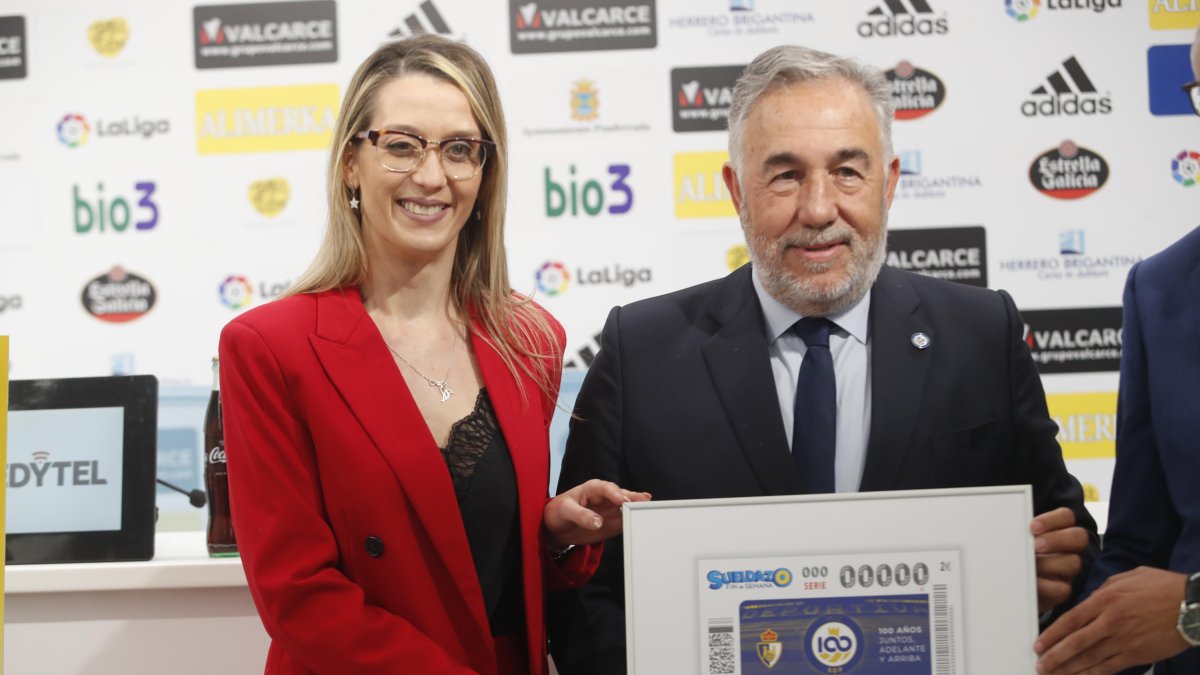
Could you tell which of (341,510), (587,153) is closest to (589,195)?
(587,153)

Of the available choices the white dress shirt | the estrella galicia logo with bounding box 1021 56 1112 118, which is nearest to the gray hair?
the white dress shirt

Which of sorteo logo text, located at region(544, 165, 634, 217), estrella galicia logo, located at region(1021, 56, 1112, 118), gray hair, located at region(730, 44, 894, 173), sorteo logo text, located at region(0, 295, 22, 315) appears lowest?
sorteo logo text, located at region(0, 295, 22, 315)

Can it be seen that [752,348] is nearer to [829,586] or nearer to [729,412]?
[729,412]

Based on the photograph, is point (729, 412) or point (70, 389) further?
point (70, 389)

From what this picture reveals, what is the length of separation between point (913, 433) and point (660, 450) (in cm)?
44

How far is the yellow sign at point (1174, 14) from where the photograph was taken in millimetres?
5012

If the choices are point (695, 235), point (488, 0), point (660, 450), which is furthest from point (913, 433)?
point (488, 0)

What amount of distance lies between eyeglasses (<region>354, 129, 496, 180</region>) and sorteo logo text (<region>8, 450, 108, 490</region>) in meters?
1.09

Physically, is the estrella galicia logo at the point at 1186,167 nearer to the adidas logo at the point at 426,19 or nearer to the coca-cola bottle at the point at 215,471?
the adidas logo at the point at 426,19

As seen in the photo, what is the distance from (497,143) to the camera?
2.08m

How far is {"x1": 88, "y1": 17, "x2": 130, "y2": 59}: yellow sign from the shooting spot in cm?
519

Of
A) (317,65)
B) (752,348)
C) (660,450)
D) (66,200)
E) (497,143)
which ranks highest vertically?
(317,65)

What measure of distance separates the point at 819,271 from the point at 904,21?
136 inches

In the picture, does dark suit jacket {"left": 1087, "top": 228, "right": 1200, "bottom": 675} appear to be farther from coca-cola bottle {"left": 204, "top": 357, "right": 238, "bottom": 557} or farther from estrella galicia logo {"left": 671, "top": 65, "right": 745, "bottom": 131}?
estrella galicia logo {"left": 671, "top": 65, "right": 745, "bottom": 131}
